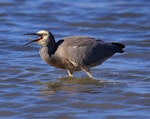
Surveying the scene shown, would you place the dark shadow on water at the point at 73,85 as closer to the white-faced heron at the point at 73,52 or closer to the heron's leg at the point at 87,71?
the heron's leg at the point at 87,71

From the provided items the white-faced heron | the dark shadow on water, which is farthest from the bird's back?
A: the dark shadow on water

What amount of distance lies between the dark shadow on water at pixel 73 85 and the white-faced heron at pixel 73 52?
171mm

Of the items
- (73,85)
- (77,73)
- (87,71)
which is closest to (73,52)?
(87,71)

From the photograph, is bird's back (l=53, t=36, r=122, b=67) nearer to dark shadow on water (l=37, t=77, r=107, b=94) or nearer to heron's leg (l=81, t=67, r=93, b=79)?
heron's leg (l=81, t=67, r=93, b=79)

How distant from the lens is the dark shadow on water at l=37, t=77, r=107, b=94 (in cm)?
961

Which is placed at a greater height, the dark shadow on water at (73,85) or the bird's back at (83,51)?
the bird's back at (83,51)

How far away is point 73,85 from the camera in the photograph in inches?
394

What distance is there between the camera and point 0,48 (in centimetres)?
1280

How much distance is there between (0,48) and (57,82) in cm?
288

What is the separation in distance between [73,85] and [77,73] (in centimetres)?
105

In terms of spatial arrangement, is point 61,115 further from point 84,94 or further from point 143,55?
point 143,55

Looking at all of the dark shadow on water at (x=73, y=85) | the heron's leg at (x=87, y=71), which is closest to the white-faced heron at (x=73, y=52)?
the heron's leg at (x=87, y=71)

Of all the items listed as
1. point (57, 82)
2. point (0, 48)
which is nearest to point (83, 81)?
point (57, 82)

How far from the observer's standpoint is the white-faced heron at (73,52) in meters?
10.2
